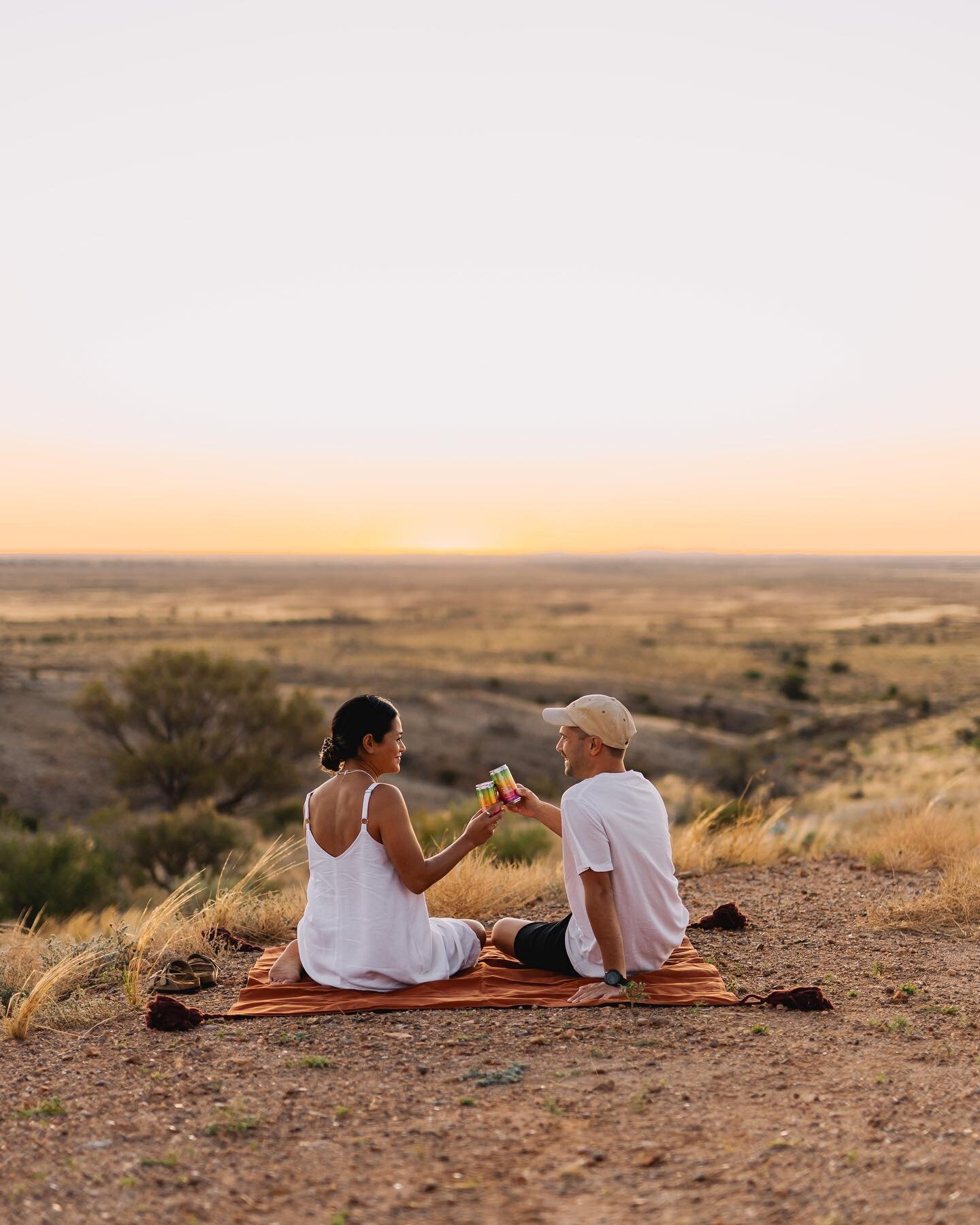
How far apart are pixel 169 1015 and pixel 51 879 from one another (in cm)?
1088

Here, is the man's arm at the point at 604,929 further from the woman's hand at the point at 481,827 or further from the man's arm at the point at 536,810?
the woman's hand at the point at 481,827

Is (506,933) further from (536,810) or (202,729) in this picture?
(202,729)

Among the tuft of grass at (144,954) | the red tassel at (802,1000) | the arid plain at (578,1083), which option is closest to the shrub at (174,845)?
the arid plain at (578,1083)

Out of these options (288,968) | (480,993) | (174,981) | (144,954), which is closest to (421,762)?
(144,954)

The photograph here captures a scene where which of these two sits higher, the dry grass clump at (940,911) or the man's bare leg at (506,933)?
the man's bare leg at (506,933)

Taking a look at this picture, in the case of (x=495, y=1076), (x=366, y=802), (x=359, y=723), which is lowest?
(x=495, y=1076)

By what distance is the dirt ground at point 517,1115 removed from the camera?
3389mm

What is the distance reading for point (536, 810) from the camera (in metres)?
5.37

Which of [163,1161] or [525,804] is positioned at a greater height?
[525,804]

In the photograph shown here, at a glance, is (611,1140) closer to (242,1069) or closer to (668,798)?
(242,1069)

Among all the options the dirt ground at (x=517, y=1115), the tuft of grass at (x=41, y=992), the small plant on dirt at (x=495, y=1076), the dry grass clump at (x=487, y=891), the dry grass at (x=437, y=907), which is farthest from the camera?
the dry grass clump at (x=487, y=891)

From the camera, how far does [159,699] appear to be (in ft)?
81.1

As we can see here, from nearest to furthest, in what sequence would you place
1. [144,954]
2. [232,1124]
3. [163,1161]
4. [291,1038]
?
1. [163,1161]
2. [232,1124]
3. [291,1038]
4. [144,954]

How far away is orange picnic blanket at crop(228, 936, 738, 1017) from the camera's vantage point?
17.5ft
